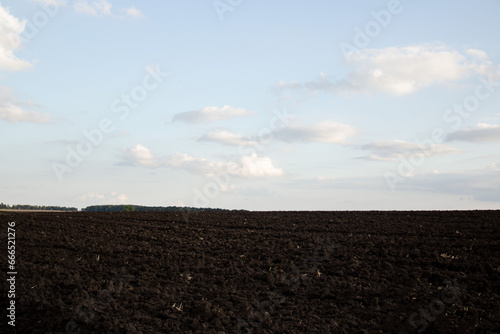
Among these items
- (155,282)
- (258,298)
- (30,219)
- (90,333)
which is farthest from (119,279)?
(30,219)

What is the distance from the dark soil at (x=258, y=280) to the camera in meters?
11.2

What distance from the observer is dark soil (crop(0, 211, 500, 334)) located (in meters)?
11.2

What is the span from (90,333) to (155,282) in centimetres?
338

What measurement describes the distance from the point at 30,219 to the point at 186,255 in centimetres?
1605

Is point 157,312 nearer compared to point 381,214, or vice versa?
point 157,312

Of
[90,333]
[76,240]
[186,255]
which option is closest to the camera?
[90,333]

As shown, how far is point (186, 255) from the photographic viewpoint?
17.0 m

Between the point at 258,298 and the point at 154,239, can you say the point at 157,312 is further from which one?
the point at 154,239

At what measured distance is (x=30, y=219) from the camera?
1089 inches

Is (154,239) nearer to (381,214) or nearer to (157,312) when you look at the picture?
(157,312)

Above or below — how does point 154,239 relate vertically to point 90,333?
above

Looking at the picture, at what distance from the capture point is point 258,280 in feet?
46.7

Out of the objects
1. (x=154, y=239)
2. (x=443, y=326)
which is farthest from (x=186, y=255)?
(x=443, y=326)

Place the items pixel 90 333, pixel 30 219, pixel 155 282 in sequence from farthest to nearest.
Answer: pixel 30 219 → pixel 155 282 → pixel 90 333
